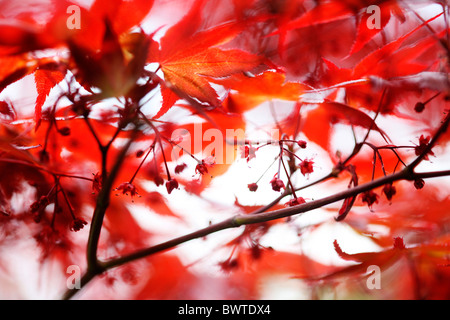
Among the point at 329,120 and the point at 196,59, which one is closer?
the point at 196,59

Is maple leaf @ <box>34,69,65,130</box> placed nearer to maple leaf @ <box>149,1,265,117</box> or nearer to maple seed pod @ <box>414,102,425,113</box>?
maple leaf @ <box>149,1,265,117</box>

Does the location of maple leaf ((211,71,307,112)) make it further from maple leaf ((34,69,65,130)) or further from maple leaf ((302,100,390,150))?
maple leaf ((34,69,65,130))

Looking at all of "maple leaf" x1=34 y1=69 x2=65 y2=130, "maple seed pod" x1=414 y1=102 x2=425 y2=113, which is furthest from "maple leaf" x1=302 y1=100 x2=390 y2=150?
"maple leaf" x1=34 y1=69 x2=65 y2=130

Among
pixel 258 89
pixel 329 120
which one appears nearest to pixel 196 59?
Result: pixel 258 89

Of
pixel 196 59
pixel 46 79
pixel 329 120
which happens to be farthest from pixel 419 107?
pixel 46 79

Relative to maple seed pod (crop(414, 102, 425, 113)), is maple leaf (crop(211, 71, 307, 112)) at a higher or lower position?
higher

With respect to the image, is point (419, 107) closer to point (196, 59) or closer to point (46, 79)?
point (196, 59)

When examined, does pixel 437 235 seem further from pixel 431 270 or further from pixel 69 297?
pixel 69 297

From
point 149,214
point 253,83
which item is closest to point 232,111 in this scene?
point 253,83

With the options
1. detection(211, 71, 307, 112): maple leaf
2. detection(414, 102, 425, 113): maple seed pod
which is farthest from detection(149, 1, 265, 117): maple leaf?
detection(414, 102, 425, 113): maple seed pod

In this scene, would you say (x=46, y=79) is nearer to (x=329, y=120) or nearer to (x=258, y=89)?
(x=258, y=89)

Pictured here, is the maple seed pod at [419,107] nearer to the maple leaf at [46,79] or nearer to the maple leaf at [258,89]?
the maple leaf at [258,89]

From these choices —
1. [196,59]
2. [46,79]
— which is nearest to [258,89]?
[196,59]

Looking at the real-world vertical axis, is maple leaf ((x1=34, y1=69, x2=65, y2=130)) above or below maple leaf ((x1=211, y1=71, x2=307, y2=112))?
below
